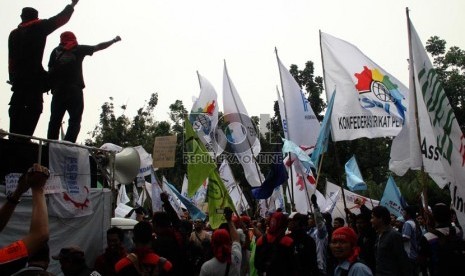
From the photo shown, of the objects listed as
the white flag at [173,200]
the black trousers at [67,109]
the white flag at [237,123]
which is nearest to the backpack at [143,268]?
the black trousers at [67,109]

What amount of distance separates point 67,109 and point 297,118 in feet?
24.9

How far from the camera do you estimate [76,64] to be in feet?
27.6

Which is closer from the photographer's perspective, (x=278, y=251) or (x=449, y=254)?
(x=449, y=254)

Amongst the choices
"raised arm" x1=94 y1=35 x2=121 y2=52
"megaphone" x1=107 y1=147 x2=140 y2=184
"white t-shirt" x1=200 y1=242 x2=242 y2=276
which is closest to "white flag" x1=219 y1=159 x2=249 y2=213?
"megaphone" x1=107 y1=147 x2=140 y2=184

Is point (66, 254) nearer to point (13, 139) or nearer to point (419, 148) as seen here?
point (13, 139)

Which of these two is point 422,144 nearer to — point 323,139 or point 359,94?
point 323,139

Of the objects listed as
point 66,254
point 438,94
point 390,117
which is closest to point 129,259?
point 66,254

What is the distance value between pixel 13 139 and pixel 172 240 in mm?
2273

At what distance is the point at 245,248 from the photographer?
8.80 m

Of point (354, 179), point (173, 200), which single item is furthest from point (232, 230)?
point (354, 179)

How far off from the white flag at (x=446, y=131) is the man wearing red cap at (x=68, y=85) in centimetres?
475

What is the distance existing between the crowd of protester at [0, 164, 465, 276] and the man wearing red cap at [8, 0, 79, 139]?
1.90 metres

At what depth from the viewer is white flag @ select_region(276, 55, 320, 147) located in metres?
14.5

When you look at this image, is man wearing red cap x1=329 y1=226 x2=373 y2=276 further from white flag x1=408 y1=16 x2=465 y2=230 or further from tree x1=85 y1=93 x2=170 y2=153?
tree x1=85 y1=93 x2=170 y2=153
